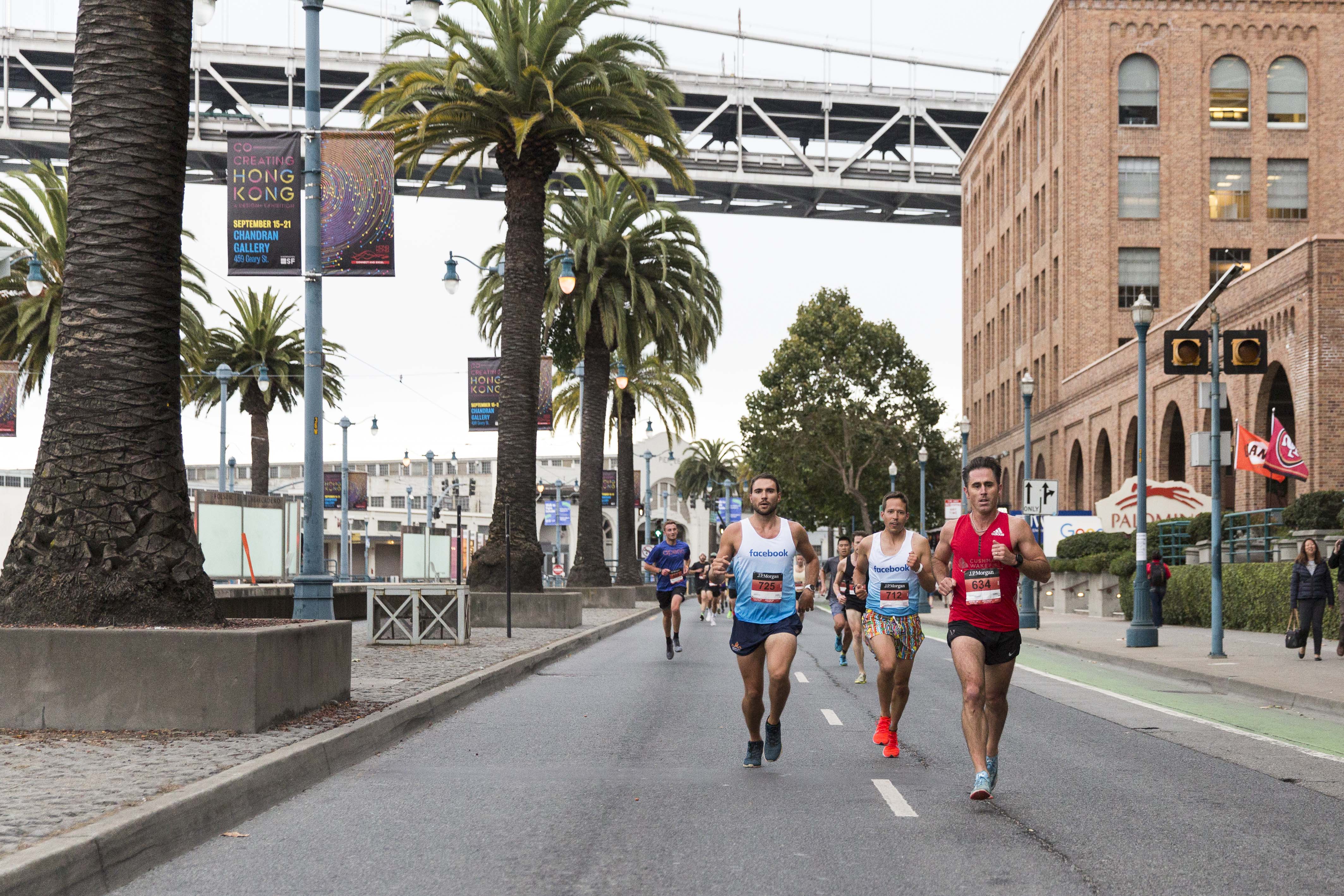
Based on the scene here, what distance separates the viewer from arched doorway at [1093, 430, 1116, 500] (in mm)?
53000

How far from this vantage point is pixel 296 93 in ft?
291

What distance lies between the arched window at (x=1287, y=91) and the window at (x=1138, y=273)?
22.6ft

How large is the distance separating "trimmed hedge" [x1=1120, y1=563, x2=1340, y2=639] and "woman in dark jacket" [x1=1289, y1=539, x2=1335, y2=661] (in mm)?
2238

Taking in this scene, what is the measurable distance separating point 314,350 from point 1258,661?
13.9 meters

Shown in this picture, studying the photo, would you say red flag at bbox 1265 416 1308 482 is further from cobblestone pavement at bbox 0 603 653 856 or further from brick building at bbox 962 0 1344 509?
brick building at bbox 962 0 1344 509

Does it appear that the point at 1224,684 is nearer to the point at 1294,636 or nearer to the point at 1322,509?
the point at 1294,636

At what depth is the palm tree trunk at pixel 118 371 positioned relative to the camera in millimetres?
10750

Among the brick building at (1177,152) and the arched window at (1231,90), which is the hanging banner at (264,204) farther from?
the arched window at (1231,90)

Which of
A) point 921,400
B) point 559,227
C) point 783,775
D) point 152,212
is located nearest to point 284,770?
point 783,775

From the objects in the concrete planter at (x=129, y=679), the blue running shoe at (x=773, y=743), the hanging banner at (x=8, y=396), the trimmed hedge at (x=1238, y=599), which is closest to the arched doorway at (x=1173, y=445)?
the trimmed hedge at (x=1238, y=599)

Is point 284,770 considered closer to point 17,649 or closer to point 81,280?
point 17,649

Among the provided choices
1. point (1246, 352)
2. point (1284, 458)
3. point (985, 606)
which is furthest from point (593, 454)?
point (985, 606)

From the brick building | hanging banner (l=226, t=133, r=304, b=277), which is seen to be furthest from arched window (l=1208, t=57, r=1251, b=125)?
hanging banner (l=226, t=133, r=304, b=277)

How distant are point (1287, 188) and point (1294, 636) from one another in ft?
130
